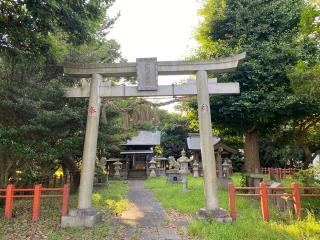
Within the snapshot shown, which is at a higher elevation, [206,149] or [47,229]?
[206,149]

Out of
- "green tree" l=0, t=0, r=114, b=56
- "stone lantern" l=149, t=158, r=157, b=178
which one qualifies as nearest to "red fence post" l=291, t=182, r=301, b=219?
"green tree" l=0, t=0, r=114, b=56

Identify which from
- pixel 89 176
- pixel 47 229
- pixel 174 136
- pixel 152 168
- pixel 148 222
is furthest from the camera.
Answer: pixel 174 136

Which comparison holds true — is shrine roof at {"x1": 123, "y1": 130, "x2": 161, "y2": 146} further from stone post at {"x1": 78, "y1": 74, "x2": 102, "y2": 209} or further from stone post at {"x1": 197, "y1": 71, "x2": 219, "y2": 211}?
stone post at {"x1": 197, "y1": 71, "x2": 219, "y2": 211}

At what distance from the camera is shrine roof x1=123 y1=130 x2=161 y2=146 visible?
32875 millimetres

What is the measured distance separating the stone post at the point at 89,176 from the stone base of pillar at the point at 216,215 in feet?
10.4

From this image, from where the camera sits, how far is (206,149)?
9.19m

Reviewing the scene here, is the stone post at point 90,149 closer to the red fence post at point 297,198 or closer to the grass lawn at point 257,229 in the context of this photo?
the grass lawn at point 257,229

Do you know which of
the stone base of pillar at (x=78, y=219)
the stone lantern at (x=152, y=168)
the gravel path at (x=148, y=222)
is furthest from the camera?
the stone lantern at (x=152, y=168)

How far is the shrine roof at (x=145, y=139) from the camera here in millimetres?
32875

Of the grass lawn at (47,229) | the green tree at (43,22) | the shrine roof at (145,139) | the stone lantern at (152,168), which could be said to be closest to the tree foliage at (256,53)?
the green tree at (43,22)

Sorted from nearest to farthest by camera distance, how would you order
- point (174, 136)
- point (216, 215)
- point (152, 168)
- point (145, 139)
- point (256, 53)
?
1. point (216, 215)
2. point (256, 53)
3. point (152, 168)
4. point (145, 139)
5. point (174, 136)

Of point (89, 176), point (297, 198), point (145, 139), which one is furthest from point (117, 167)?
point (297, 198)

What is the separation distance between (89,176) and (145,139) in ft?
81.6

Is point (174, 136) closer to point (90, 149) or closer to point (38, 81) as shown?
point (38, 81)
